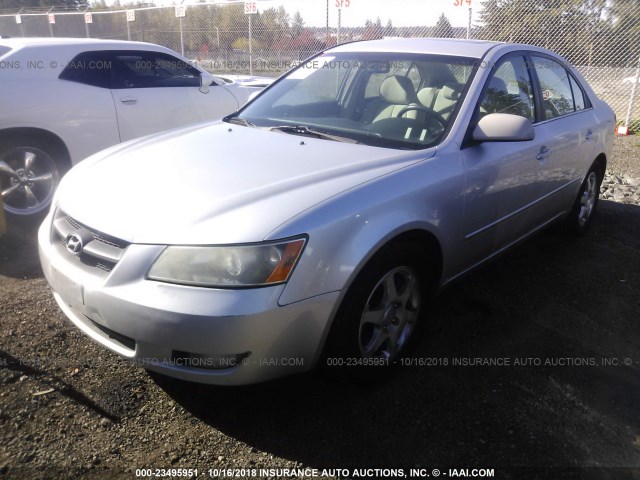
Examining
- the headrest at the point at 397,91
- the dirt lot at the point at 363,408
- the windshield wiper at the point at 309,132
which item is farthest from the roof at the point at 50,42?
the headrest at the point at 397,91

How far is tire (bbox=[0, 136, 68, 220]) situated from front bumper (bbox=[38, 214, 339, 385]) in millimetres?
2944

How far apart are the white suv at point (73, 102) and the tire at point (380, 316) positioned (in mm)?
3569

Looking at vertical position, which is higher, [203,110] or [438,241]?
[203,110]

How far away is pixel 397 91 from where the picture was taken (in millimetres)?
3578

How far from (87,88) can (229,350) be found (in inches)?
164

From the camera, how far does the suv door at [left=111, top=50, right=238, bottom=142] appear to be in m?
5.58

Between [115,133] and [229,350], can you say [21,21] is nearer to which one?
[115,133]

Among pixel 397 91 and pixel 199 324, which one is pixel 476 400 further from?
pixel 397 91

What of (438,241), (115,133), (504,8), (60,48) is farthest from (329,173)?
(504,8)

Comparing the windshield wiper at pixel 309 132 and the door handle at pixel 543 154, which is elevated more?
the windshield wiper at pixel 309 132

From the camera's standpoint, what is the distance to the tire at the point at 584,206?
4.88m

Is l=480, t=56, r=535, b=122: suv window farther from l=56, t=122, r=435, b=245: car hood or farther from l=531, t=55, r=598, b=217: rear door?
l=56, t=122, r=435, b=245: car hood

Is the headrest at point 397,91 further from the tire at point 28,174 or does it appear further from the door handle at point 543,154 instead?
the tire at point 28,174

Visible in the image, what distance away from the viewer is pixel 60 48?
527 cm
